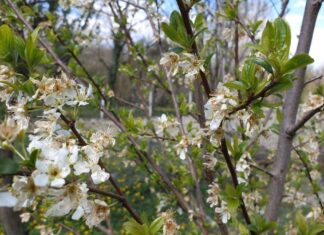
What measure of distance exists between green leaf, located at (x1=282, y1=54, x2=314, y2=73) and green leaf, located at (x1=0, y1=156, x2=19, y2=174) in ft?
1.84

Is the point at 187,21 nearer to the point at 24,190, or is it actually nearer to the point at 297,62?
the point at 297,62

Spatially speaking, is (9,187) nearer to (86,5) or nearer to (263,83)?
(263,83)

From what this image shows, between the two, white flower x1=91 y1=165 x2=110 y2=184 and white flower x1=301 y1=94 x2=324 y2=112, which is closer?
white flower x1=91 y1=165 x2=110 y2=184

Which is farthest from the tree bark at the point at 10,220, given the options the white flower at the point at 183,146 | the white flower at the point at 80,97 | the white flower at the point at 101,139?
the white flower at the point at 80,97

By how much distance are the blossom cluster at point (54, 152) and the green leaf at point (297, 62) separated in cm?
45

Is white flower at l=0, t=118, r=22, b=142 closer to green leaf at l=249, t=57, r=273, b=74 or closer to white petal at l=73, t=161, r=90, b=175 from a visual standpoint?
white petal at l=73, t=161, r=90, b=175

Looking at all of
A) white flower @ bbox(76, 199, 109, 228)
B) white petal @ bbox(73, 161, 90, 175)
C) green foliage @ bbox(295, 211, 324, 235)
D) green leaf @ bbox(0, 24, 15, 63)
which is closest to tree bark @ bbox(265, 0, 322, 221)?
green foliage @ bbox(295, 211, 324, 235)

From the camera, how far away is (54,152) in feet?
2.35

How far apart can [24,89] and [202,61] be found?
0.42 metres

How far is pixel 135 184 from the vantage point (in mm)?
6195

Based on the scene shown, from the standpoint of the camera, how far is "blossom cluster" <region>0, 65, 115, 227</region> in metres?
0.67

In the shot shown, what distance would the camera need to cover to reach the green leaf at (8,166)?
24.5 inches

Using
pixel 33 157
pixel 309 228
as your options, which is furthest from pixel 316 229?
pixel 33 157

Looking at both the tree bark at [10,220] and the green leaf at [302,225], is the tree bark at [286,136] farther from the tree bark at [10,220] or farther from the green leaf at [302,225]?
the tree bark at [10,220]
